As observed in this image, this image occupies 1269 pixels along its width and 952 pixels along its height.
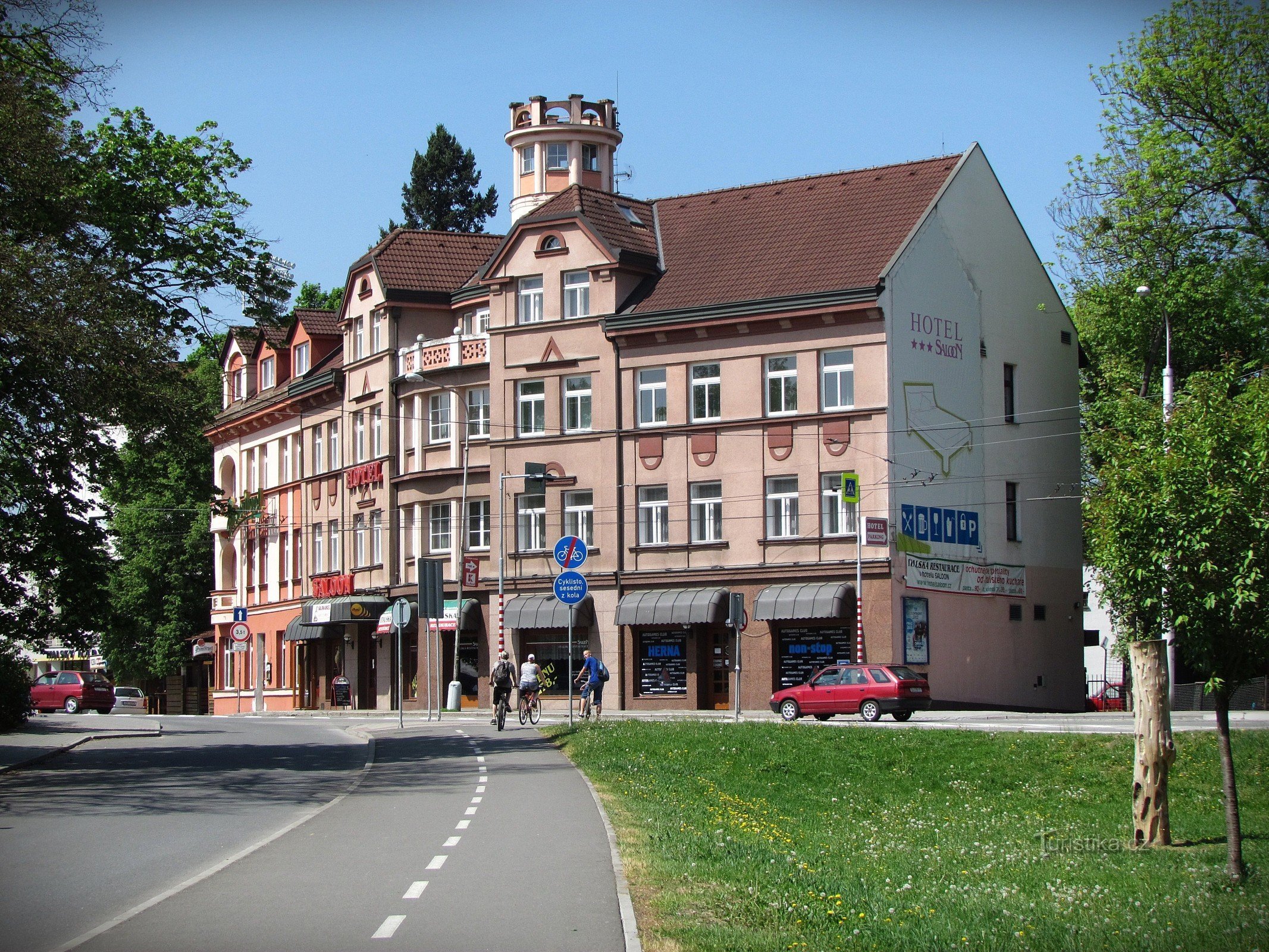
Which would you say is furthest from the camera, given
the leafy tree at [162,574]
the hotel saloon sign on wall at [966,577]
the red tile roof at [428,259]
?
the leafy tree at [162,574]

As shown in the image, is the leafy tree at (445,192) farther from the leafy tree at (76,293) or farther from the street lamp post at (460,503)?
the leafy tree at (76,293)

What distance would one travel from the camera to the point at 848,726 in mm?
30594

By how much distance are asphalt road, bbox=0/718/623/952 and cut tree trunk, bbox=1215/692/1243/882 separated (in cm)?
594

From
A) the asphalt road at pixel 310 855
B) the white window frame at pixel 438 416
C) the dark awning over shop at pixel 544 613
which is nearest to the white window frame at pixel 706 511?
the dark awning over shop at pixel 544 613

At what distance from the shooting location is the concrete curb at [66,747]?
1010 inches

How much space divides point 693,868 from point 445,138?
7694 cm

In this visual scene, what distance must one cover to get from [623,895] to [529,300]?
42.1 metres

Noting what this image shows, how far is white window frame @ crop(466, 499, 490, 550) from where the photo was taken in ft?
179

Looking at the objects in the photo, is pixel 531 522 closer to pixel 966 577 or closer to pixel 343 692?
pixel 343 692

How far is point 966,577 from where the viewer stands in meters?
47.8

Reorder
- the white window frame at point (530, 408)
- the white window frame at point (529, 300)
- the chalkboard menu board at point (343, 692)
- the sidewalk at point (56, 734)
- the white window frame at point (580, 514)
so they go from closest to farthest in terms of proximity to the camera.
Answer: the sidewalk at point (56, 734), the white window frame at point (580, 514), the white window frame at point (530, 408), the white window frame at point (529, 300), the chalkboard menu board at point (343, 692)

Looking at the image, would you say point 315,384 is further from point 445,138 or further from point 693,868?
point 693,868

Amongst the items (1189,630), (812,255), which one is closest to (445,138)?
(812,255)

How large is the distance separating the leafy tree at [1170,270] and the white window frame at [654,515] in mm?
13174
